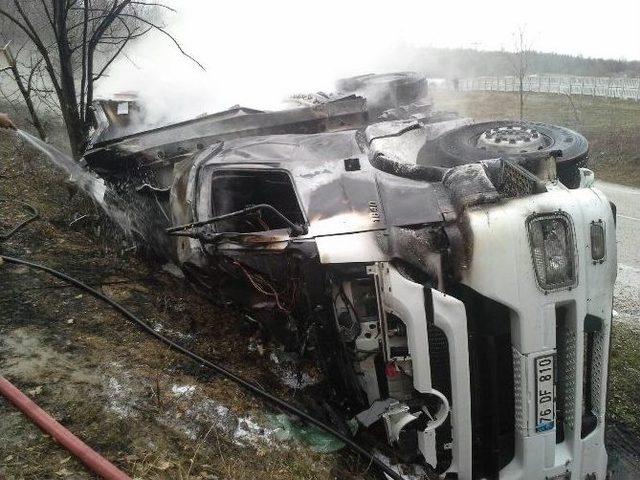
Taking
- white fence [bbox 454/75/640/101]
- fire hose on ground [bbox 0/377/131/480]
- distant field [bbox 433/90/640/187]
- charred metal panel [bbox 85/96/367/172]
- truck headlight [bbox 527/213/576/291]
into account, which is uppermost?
charred metal panel [bbox 85/96/367/172]

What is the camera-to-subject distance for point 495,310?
275cm

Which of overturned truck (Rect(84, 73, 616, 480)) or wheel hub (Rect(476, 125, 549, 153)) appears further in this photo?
wheel hub (Rect(476, 125, 549, 153))

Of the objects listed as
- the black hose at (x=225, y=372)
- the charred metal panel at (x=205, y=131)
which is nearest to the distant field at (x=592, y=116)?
the charred metal panel at (x=205, y=131)

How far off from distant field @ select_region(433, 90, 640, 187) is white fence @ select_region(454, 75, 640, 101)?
0.46 m

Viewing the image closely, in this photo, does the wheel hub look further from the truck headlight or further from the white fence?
the white fence

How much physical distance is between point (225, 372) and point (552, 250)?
6.51ft

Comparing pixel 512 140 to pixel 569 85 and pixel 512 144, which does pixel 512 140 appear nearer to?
pixel 512 144

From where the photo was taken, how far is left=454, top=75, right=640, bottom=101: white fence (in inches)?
767

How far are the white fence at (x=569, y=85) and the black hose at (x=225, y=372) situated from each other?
20067 millimetres

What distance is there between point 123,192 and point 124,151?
1.85ft

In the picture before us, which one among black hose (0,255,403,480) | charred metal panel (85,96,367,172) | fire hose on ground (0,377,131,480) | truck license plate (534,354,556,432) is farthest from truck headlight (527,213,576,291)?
charred metal panel (85,96,367,172)

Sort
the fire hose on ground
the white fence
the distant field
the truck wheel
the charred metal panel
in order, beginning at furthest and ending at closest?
the white fence < the distant field < the charred metal panel < the truck wheel < the fire hose on ground

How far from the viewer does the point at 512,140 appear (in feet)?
11.1

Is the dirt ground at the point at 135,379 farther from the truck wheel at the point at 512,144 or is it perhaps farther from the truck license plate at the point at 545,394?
the truck wheel at the point at 512,144
